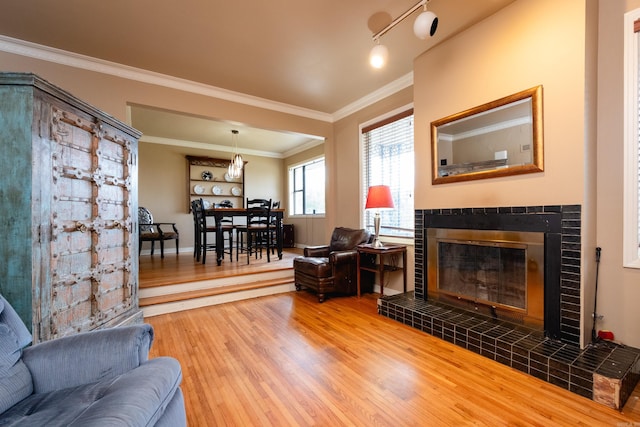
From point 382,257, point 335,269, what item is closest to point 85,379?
point 335,269

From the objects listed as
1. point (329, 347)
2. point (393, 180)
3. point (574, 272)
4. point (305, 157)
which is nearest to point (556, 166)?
point (574, 272)

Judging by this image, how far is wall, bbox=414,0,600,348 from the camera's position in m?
1.93

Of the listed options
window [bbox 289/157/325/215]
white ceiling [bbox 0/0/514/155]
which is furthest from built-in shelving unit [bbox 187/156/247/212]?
white ceiling [bbox 0/0/514/155]

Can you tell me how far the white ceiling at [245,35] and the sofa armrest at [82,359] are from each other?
2434 millimetres

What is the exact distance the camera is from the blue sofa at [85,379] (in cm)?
90

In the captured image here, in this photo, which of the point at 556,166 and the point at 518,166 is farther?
the point at 518,166

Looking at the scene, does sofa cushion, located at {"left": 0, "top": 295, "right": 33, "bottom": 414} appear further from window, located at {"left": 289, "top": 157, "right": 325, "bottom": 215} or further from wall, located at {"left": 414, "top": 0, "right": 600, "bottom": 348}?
window, located at {"left": 289, "top": 157, "right": 325, "bottom": 215}

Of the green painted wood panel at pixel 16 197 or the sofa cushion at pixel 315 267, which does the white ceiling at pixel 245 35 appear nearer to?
the green painted wood panel at pixel 16 197

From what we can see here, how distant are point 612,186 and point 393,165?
2.15 metres

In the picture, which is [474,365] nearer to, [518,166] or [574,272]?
[574,272]

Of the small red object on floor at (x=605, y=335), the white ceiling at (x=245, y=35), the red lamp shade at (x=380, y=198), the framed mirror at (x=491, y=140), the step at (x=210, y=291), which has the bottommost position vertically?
the step at (x=210, y=291)

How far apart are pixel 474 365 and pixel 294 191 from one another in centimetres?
608

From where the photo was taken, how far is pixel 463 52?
2576 millimetres

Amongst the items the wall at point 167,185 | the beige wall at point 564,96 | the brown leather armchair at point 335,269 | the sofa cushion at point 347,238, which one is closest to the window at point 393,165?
the sofa cushion at point 347,238
